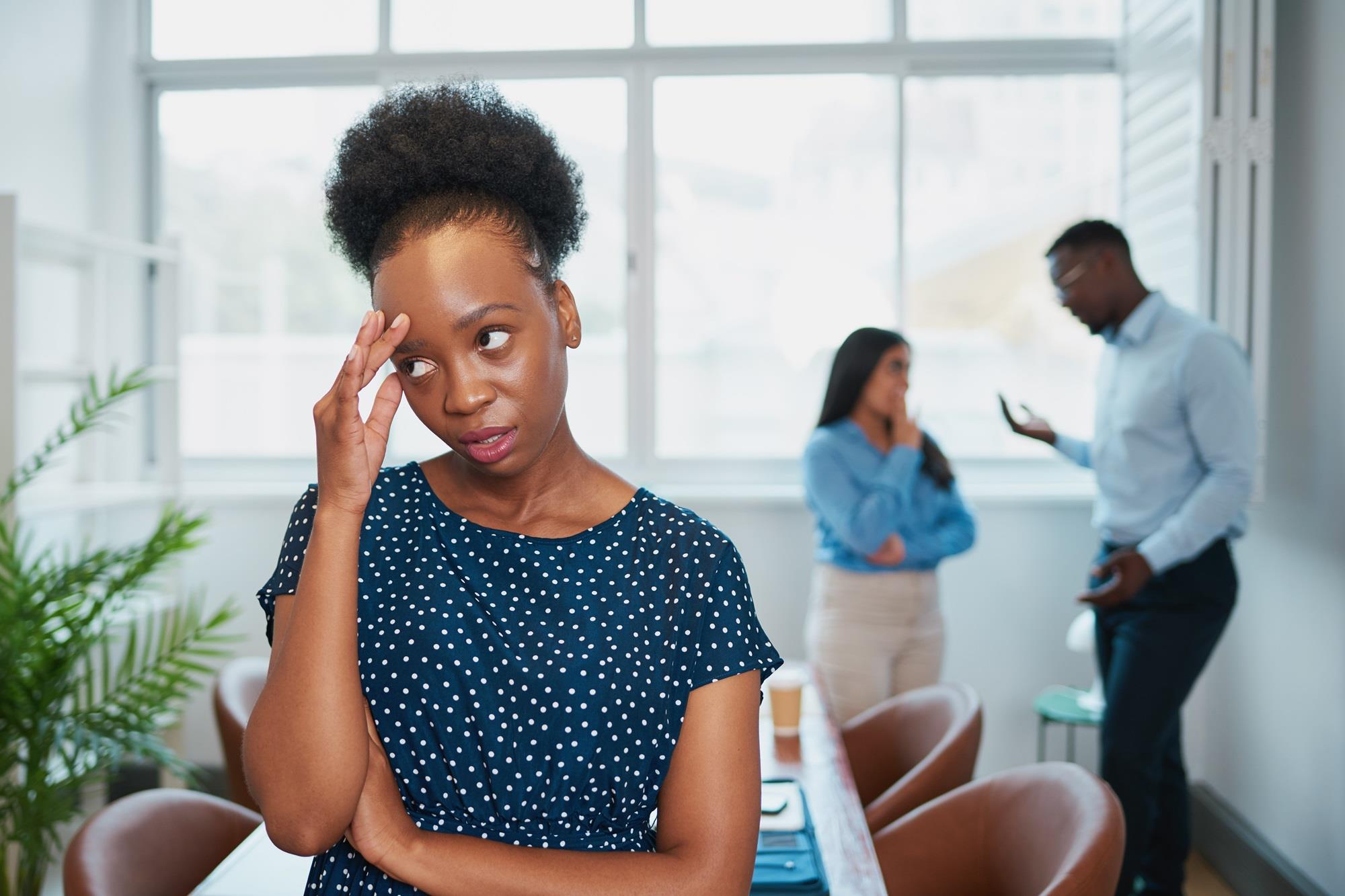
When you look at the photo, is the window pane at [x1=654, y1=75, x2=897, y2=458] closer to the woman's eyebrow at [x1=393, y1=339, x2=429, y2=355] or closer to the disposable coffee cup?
the disposable coffee cup

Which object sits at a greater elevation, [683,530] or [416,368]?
[416,368]

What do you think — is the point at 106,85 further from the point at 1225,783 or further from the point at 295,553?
the point at 1225,783

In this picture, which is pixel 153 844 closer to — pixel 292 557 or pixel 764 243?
pixel 292 557

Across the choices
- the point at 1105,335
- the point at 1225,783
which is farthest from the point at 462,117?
the point at 1225,783

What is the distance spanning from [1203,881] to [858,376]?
1811 mm

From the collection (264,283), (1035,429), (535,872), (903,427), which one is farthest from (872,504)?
(264,283)

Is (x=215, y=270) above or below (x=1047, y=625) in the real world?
above

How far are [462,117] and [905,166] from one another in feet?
9.96

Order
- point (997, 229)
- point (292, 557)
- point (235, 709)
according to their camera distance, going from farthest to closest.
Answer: point (997, 229), point (235, 709), point (292, 557)

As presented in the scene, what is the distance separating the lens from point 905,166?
12.5ft

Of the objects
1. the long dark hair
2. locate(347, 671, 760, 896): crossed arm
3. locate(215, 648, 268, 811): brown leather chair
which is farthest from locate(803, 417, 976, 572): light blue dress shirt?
locate(347, 671, 760, 896): crossed arm

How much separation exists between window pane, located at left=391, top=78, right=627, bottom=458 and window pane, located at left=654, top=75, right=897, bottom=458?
138 millimetres

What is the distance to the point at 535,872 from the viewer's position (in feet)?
3.16

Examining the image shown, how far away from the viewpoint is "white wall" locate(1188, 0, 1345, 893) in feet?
8.93
